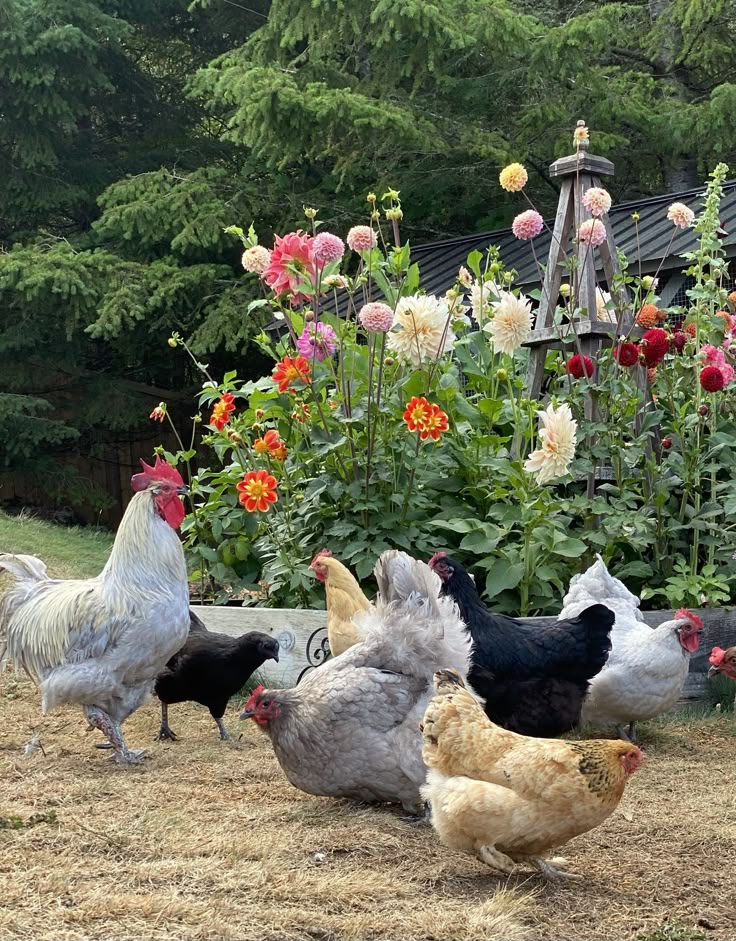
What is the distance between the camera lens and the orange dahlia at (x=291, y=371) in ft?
17.9

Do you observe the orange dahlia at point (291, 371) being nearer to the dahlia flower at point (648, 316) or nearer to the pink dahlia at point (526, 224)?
the pink dahlia at point (526, 224)

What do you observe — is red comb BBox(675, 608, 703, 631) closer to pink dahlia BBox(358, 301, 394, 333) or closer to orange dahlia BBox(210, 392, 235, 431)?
pink dahlia BBox(358, 301, 394, 333)

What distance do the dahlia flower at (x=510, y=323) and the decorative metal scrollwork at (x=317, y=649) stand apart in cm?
167

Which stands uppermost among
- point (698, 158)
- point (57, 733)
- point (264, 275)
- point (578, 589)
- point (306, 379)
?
point (698, 158)

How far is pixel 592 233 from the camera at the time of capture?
216 inches

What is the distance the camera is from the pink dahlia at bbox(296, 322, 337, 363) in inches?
216

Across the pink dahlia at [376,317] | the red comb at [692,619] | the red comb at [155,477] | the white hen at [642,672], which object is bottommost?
the white hen at [642,672]

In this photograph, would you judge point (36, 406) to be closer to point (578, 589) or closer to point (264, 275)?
point (264, 275)

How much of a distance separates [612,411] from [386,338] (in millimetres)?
1249

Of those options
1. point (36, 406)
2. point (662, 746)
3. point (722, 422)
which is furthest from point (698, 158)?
point (662, 746)

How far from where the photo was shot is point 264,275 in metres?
5.46

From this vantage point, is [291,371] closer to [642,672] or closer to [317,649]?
[317,649]

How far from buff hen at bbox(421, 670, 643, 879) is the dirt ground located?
A: 0.15 meters

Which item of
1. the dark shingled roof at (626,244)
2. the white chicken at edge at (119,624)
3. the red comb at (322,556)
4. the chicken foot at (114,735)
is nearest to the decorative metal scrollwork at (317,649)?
the red comb at (322,556)
